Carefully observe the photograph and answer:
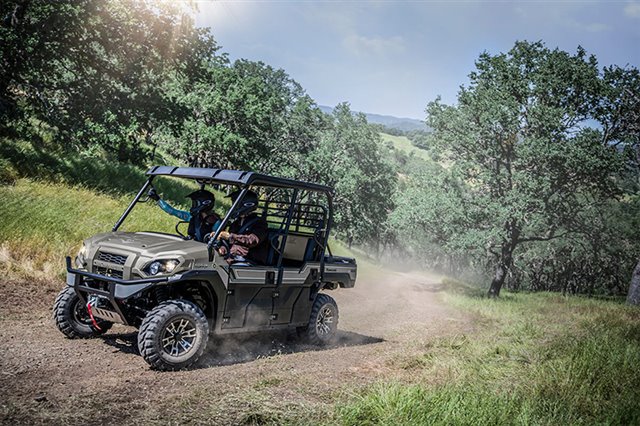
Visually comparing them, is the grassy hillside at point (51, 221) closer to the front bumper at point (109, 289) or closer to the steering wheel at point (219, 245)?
the front bumper at point (109, 289)

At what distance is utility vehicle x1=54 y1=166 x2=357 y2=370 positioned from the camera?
20.7 ft

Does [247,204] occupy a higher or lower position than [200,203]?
higher

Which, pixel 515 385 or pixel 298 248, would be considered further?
pixel 298 248

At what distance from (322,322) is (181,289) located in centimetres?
277

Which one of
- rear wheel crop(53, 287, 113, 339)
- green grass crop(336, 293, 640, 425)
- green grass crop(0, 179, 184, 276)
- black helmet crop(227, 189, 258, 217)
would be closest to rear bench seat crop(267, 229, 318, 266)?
black helmet crop(227, 189, 258, 217)

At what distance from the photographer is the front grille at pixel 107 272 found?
655 centimetres

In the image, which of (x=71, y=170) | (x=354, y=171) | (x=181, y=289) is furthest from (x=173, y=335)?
(x=354, y=171)

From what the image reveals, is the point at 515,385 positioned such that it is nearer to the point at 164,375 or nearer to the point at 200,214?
the point at 164,375

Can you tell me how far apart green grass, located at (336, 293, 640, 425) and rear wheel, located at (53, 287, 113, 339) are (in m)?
3.99

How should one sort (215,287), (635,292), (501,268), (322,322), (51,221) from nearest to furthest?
(215,287)
(322,322)
(51,221)
(635,292)
(501,268)

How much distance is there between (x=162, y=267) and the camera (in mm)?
6398

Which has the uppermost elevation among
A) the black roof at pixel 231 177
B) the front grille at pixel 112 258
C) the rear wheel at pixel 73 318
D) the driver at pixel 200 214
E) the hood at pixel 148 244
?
the black roof at pixel 231 177

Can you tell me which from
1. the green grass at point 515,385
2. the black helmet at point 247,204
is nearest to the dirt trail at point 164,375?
the green grass at point 515,385

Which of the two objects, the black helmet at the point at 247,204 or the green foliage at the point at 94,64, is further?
the green foliage at the point at 94,64
